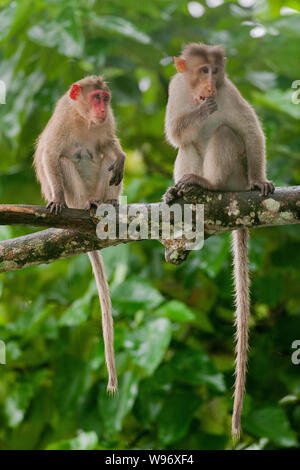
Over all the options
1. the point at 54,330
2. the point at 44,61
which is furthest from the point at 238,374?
the point at 44,61

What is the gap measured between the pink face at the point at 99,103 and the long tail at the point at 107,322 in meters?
0.97

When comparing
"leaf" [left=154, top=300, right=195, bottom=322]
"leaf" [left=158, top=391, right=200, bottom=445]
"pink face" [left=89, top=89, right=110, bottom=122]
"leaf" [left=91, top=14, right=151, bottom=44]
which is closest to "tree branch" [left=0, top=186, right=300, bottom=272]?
"pink face" [left=89, top=89, right=110, bottom=122]

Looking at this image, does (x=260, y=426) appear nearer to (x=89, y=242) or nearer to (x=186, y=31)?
(x=89, y=242)

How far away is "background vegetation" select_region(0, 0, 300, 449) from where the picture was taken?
5.16 meters

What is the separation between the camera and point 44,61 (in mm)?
5090

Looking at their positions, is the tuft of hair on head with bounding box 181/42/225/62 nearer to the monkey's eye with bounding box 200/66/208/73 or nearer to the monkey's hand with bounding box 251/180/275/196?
the monkey's eye with bounding box 200/66/208/73

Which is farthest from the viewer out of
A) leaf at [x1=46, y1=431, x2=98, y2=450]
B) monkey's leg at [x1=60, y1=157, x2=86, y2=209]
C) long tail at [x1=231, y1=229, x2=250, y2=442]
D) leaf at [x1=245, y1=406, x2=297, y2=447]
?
leaf at [x1=245, y1=406, x2=297, y2=447]

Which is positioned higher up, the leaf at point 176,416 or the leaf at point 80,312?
the leaf at point 80,312

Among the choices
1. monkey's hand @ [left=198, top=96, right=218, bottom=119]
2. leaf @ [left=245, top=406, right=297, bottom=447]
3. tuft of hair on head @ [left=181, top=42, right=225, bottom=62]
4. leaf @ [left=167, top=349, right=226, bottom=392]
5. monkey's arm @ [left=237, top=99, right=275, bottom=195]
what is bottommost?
leaf @ [left=245, top=406, right=297, bottom=447]

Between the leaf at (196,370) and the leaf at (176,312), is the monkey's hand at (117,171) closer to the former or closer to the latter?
the leaf at (176,312)

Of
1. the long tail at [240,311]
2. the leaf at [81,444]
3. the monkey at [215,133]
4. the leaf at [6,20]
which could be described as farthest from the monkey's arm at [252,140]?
the leaf at [81,444]

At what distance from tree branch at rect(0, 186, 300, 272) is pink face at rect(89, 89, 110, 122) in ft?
3.36

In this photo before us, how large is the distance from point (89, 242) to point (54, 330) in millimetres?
2356

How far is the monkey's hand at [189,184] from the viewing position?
3672mm
